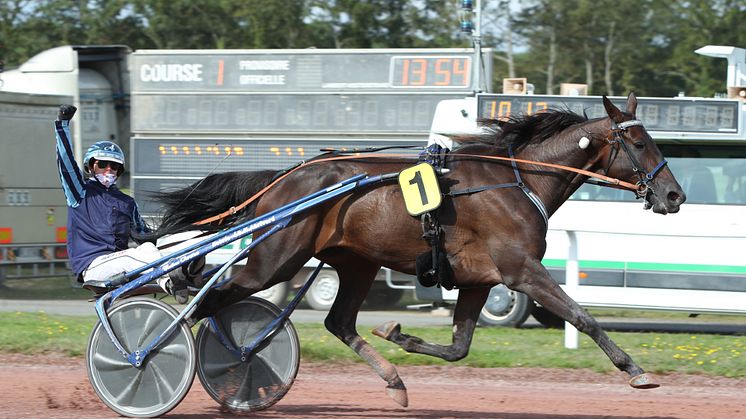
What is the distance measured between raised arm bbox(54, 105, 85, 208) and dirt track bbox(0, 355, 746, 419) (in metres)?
1.33

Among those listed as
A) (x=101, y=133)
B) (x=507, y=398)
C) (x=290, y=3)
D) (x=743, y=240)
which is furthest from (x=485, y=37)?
(x=507, y=398)

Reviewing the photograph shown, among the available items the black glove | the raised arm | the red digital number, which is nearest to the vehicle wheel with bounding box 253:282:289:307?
the red digital number

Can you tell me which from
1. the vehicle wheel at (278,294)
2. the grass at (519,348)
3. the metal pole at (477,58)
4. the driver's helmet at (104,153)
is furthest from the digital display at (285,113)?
the driver's helmet at (104,153)

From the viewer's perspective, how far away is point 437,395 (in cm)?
750

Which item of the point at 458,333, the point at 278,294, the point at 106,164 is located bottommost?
the point at 278,294

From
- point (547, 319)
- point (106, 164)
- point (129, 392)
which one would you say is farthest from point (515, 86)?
point (129, 392)

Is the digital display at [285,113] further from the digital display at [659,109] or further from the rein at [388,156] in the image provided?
the rein at [388,156]

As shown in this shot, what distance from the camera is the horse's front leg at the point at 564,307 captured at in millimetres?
6006

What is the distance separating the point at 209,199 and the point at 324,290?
7149 millimetres

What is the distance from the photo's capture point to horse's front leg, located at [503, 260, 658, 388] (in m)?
6.01

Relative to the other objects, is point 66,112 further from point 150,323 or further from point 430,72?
point 430,72

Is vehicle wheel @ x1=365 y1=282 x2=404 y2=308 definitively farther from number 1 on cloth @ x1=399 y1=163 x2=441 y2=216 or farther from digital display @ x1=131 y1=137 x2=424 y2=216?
number 1 on cloth @ x1=399 y1=163 x2=441 y2=216

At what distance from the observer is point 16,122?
48.7 ft

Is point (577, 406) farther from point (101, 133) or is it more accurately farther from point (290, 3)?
point (290, 3)
